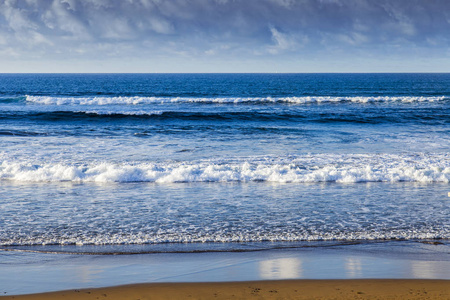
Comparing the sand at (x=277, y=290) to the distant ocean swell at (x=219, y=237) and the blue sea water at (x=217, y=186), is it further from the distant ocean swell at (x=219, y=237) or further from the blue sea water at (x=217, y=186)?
the distant ocean swell at (x=219, y=237)

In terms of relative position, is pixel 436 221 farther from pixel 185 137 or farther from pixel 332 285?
pixel 185 137

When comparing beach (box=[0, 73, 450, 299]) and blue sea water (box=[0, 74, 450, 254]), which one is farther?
blue sea water (box=[0, 74, 450, 254])

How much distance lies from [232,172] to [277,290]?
23.6 ft

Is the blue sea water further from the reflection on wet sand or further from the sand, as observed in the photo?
the sand

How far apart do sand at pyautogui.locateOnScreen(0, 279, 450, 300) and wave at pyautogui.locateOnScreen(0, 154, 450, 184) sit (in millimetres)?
6457

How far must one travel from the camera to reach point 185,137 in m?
20.5

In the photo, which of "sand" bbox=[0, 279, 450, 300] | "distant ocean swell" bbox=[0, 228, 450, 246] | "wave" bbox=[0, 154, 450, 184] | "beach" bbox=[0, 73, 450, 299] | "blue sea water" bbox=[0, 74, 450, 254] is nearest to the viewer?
"sand" bbox=[0, 279, 450, 300]

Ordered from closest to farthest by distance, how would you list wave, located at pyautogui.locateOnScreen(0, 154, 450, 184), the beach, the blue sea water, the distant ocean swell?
the beach
the distant ocean swell
the blue sea water
wave, located at pyautogui.locateOnScreen(0, 154, 450, 184)

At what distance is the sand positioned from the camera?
5.23 meters

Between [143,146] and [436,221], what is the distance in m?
12.1

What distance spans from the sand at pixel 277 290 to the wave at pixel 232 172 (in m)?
6.46

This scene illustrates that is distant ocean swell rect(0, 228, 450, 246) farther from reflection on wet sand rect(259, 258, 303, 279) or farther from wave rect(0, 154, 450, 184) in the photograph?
wave rect(0, 154, 450, 184)

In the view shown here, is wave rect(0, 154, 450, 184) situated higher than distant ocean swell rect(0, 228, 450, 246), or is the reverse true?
wave rect(0, 154, 450, 184)

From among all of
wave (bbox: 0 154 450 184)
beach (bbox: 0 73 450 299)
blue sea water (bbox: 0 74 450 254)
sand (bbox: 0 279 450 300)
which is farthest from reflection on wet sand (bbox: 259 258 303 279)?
wave (bbox: 0 154 450 184)
